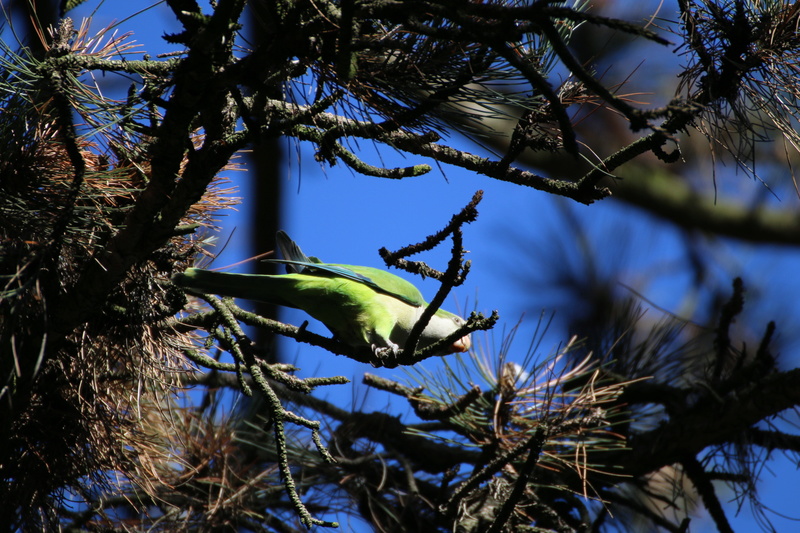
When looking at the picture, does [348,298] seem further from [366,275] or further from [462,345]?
[462,345]

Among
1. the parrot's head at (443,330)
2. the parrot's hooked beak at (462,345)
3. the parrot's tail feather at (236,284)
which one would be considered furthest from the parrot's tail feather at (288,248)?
the parrot's hooked beak at (462,345)

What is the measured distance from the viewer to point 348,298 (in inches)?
111

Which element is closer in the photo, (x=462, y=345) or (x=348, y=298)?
(x=348, y=298)

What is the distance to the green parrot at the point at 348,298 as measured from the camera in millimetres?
2759

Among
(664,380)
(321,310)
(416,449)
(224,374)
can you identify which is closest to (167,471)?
(224,374)

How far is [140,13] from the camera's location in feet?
5.66

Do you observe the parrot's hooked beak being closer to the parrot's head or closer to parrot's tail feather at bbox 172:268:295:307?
the parrot's head

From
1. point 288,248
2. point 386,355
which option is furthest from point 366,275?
point 386,355

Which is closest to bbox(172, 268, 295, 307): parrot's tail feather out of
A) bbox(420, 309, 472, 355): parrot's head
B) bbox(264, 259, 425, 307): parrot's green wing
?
bbox(264, 259, 425, 307): parrot's green wing

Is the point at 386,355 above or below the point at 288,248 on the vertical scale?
below

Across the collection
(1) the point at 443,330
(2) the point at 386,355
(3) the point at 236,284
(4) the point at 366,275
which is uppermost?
(4) the point at 366,275

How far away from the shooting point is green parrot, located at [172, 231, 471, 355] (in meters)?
2.76

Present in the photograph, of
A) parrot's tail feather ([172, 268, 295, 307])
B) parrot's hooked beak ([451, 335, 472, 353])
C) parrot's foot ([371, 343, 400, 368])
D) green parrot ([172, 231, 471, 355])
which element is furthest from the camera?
parrot's hooked beak ([451, 335, 472, 353])

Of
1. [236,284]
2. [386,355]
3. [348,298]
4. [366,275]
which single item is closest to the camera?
[386,355]
